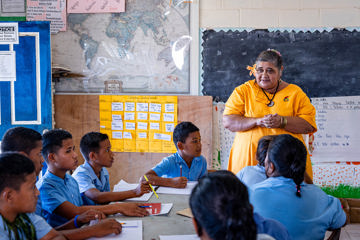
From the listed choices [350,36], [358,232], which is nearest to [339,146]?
[358,232]

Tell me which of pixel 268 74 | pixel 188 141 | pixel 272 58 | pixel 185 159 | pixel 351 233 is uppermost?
pixel 272 58

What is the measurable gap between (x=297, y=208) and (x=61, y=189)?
3.75 ft

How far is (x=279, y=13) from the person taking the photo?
3404mm

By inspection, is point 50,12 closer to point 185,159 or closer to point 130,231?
point 185,159

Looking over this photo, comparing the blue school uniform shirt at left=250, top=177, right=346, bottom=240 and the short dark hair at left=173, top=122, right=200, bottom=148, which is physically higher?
the short dark hair at left=173, top=122, right=200, bottom=148

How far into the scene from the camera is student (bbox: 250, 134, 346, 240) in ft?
4.29

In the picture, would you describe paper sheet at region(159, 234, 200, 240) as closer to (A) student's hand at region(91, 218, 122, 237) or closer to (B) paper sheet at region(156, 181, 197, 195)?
(A) student's hand at region(91, 218, 122, 237)

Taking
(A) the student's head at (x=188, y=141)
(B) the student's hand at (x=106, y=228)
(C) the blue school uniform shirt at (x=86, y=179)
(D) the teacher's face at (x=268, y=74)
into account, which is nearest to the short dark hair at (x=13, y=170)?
(B) the student's hand at (x=106, y=228)

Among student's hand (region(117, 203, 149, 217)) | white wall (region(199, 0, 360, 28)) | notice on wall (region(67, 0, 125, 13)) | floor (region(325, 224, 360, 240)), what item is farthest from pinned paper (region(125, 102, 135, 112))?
floor (region(325, 224, 360, 240))

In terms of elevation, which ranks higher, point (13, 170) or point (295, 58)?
point (295, 58)

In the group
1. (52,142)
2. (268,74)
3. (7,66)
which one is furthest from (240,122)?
(7,66)

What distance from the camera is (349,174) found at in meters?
3.40

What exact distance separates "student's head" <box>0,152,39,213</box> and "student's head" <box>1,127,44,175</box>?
1.74ft

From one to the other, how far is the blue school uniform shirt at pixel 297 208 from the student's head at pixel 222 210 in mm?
512
